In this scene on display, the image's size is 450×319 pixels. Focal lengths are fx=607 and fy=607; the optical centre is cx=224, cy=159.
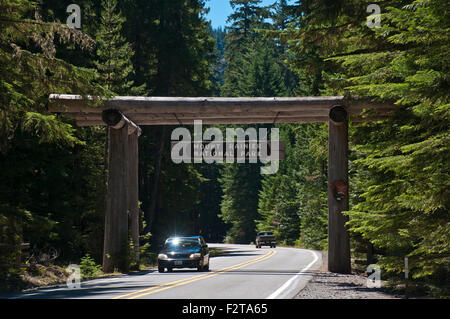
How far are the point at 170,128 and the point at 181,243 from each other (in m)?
28.6

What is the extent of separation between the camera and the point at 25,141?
22609mm

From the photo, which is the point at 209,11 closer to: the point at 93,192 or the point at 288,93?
the point at 93,192

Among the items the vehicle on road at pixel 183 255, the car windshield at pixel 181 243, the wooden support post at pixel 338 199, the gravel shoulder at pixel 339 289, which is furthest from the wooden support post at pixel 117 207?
the wooden support post at pixel 338 199

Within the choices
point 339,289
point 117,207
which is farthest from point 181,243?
point 339,289

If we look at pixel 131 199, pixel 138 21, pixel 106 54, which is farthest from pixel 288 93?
pixel 131 199

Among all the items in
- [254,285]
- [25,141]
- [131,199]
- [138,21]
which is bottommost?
[254,285]

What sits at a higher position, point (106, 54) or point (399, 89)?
point (106, 54)

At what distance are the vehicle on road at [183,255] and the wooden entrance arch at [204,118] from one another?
1.55 m

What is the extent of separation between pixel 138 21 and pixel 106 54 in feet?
55.8

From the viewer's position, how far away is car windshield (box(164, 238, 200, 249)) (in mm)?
23359

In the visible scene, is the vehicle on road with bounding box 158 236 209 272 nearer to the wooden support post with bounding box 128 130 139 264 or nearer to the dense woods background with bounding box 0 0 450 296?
the wooden support post with bounding box 128 130 139 264

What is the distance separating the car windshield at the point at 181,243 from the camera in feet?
76.6
